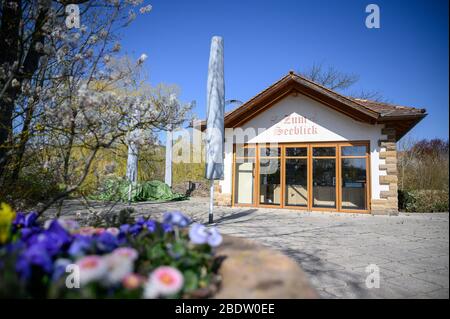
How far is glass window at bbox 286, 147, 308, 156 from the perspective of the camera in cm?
951

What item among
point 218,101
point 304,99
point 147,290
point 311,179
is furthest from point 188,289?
point 304,99

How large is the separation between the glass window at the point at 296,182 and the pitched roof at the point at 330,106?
216 cm

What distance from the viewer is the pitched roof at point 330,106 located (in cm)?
808

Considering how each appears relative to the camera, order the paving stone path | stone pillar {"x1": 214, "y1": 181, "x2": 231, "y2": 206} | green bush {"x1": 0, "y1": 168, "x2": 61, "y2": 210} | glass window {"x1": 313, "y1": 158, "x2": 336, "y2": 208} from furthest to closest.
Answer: stone pillar {"x1": 214, "y1": 181, "x2": 231, "y2": 206} < glass window {"x1": 313, "y1": 158, "x2": 336, "y2": 208} < green bush {"x1": 0, "y1": 168, "x2": 61, "y2": 210} < the paving stone path

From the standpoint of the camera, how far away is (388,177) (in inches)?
327

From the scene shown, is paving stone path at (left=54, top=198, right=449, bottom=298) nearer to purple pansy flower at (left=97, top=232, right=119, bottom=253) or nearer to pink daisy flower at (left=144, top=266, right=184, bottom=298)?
pink daisy flower at (left=144, top=266, right=184, bottom=298)

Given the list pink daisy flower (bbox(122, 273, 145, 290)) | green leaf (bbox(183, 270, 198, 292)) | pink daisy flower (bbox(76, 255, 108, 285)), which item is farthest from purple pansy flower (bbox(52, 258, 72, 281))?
green leaf (bbox(183, 270, 198, 292))

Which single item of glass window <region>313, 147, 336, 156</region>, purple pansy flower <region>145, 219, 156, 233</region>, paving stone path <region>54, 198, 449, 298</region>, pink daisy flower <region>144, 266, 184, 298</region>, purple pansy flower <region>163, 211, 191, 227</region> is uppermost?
glass window <region>313, 147, 336, 156</region>

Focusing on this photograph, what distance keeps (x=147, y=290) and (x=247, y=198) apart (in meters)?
9.39

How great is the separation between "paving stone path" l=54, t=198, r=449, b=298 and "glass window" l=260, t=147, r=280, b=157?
3620mm

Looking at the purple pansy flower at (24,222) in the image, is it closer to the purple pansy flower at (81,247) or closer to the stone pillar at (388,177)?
the purple pansy flower at (81,247)

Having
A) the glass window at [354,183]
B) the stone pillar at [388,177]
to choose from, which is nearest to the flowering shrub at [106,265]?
the stone pillar at [388,177]

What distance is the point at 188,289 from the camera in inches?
41.9
